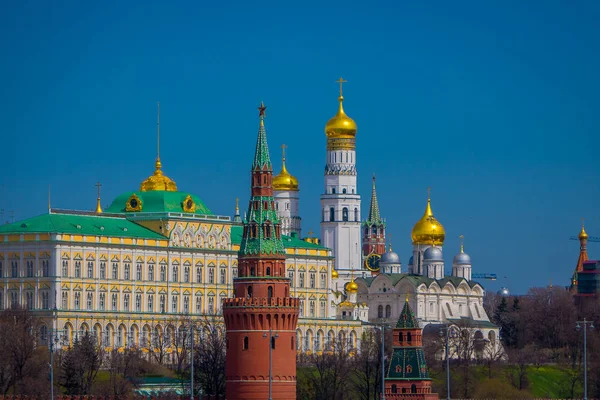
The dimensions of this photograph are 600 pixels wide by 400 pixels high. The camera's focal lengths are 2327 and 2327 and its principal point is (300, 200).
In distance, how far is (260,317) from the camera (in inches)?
6393

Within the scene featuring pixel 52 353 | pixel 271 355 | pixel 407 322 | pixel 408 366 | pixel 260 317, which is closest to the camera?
pixel 271 355

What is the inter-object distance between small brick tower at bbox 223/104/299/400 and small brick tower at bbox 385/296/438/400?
9669 mm

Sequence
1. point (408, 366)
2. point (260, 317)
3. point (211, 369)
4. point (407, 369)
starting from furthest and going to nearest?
point (211, 369)
point (408, 366)
point (407, 369)
point (260, 317)

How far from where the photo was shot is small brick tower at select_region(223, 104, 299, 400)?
161 m

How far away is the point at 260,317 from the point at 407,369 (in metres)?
13.8

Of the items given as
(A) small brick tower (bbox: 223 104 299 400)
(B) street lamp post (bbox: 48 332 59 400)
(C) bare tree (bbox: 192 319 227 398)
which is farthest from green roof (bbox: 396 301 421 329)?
(B) street lamp post (bbox: 48 332 59 400)

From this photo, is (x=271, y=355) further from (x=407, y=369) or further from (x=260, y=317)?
(x=407, y=369)

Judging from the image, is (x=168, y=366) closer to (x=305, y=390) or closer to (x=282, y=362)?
(x=305, y=390)

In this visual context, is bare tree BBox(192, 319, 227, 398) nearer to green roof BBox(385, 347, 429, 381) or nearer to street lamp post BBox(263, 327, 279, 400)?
street lamp post BBox(263, 327, 279, 400)

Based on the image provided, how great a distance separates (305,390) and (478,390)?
A: 1793 cm

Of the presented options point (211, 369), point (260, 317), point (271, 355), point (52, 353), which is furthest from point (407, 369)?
point (52, 353)

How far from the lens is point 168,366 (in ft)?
640

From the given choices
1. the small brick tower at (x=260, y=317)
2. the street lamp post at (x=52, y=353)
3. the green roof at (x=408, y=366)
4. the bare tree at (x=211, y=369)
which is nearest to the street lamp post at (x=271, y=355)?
the small brick tower at (x=260, y=317)

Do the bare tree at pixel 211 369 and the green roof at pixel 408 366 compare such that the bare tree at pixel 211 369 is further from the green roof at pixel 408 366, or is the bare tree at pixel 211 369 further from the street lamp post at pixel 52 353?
the green roof at pixel 408 366
